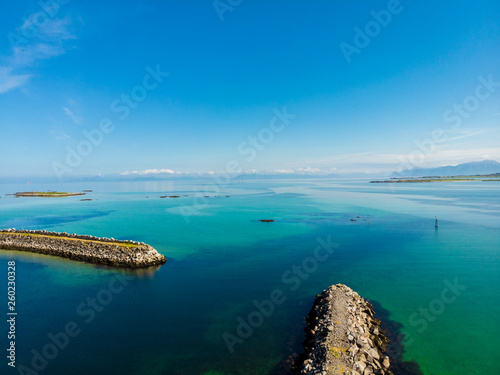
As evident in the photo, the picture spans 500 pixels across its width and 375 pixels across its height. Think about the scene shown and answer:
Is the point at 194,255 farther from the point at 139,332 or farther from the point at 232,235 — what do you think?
the point at 139,332

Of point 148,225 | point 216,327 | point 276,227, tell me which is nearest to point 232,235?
point 276,227

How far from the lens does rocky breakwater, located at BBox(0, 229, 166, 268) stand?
23109 millimetres

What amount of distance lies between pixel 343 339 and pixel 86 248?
25.4 m

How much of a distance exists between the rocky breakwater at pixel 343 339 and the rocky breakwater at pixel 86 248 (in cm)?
1622

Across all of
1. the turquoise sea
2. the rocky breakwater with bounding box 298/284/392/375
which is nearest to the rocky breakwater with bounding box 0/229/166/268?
the turquoise sea

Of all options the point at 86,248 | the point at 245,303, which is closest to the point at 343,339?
the point at 245,303

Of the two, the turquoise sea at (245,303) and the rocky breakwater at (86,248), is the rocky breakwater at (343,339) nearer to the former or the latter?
the turquoise sea at (245,303)

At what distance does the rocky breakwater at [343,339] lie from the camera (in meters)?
9.55

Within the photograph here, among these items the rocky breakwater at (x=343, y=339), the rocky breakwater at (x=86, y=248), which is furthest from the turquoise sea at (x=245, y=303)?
the rocky breakwater at (x=86, y=248)

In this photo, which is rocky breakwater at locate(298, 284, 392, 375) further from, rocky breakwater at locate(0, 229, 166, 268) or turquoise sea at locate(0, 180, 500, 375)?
rocky breakwater at locate(0, 229, 166, 268)

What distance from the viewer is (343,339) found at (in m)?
10.9

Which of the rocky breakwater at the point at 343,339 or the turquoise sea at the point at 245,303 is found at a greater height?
the rocky breakwater at the point at 343,339

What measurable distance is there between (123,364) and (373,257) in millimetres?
22377

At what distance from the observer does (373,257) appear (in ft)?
80.3
